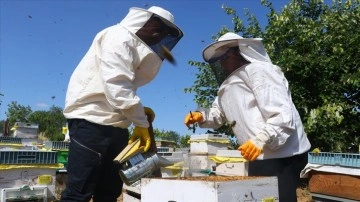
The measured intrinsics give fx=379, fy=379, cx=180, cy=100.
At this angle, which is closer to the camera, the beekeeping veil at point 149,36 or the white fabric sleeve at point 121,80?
the white fabric sleeve at point 121,80

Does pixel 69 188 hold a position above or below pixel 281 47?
below

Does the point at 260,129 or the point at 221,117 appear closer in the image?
the point at 260,129

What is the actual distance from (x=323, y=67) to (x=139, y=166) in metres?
4.92

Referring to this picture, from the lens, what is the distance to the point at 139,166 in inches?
84.4

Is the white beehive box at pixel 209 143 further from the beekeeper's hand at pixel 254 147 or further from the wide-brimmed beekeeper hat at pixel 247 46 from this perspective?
the beekeeper's hand at pixel 254 147

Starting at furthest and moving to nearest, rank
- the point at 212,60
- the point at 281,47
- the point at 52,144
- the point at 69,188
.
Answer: the point at 281,47
the point at 52,144
the point at 212,60
the point at 69,188

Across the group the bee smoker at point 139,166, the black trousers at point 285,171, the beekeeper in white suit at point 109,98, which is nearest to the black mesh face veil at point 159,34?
the beekeeper in white suit at point 109,98

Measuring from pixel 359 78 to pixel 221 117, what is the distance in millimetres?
3774

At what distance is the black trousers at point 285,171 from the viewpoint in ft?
7.32

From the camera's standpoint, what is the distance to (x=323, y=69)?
6246 millimetres

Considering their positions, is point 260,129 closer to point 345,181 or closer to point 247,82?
point 247,82

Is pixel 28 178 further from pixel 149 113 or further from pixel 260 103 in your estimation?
pixel 260 103

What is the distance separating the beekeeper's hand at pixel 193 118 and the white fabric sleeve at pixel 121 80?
64 centimetres

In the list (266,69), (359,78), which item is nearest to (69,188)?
(266,69)
